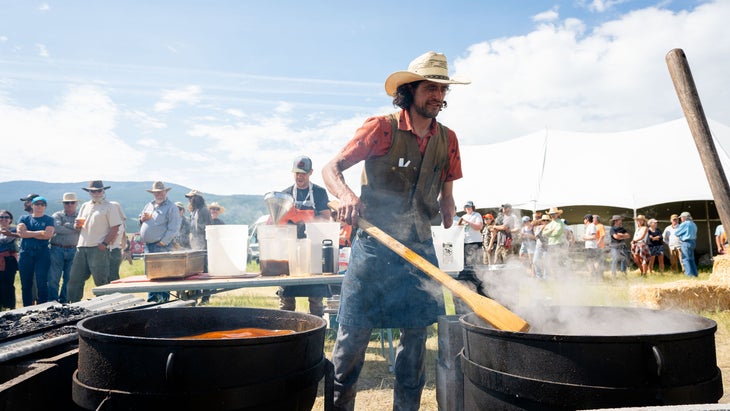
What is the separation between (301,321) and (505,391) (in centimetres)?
106

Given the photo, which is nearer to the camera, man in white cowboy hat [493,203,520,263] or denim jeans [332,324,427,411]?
denim jeans [332,324,427,411]

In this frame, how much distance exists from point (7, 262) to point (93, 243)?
6.67ft

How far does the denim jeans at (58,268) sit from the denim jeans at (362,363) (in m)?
7.73

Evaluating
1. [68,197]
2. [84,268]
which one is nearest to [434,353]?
[84,268]

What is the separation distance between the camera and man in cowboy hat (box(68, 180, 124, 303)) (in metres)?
7.75

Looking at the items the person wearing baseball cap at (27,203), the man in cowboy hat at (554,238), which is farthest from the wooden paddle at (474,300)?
the man in cowboy hat at (554,238)

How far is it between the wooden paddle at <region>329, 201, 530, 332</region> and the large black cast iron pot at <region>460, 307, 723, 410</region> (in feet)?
0.44

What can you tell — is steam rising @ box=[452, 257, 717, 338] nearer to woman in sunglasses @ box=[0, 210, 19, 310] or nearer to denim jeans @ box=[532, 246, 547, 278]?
woman in sunglasses @ box=[0, 210, 19, 310]

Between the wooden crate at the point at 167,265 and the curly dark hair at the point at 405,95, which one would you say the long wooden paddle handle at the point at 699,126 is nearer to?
the curly dark hair at the point at 405,95

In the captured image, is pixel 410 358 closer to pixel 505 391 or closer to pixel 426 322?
pixel 426 322

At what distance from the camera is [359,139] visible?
285 cm

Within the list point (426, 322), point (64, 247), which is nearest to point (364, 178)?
point (426, 322)

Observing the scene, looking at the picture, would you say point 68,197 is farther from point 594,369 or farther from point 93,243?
point 594,369

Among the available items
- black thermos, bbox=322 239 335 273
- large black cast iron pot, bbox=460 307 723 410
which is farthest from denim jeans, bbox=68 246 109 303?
large black cast iron pot, bbox=460 307 723 410
